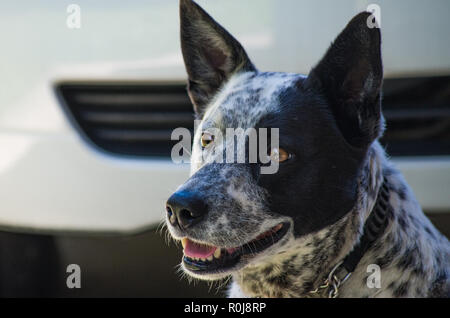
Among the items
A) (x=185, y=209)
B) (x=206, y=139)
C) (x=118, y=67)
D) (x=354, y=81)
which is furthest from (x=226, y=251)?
(x=118, y=67)

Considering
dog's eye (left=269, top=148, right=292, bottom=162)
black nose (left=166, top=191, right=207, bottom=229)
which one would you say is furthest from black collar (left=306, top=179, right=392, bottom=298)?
black nose (left=166, top=191, right=207, bottom=229)

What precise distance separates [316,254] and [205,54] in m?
0.79

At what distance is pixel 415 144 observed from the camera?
2822 mm

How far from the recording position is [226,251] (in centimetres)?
221

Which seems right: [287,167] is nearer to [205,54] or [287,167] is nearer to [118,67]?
[205,54]

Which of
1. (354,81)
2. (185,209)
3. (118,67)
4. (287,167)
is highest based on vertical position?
(118,67)

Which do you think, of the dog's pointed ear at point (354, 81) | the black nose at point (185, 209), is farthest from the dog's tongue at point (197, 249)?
the dog's pointed ear at point (354, 81)

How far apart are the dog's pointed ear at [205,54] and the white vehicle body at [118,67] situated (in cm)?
24

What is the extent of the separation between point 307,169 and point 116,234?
107 cm

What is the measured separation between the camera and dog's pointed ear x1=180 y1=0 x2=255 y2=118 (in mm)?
2418

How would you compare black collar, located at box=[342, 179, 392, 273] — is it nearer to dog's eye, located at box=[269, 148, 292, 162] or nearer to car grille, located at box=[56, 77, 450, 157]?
dog's eye, located at box=[269, 148, 292, 162]

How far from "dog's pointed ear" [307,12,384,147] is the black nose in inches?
20.1

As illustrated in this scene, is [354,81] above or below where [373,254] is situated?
above
